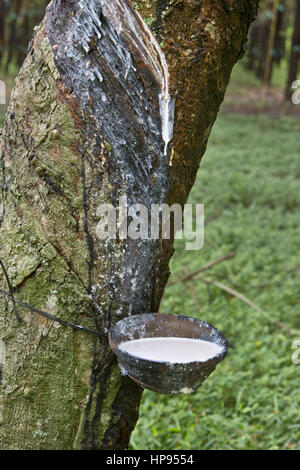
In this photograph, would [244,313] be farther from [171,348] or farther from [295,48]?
[295,48]

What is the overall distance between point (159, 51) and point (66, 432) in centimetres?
93

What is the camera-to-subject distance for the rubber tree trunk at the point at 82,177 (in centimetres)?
120

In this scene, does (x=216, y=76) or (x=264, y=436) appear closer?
→ (x=216, y=76)

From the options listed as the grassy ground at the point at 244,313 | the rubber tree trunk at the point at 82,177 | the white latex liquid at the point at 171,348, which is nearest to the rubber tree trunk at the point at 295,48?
the grassy ground at the point at 244,313

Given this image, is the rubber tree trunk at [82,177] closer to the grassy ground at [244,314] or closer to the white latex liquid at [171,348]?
the white latex liquid at [171,348]

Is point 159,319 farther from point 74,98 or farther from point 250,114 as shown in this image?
point 250,114

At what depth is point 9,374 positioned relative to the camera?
124cm

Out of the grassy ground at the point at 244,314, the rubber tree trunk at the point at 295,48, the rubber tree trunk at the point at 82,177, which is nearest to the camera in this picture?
the rubber tree trunk at the point at 82,177

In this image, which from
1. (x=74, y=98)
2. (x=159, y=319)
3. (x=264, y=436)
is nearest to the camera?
(x=74, y=98)

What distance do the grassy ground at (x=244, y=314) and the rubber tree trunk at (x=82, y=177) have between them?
1368mm

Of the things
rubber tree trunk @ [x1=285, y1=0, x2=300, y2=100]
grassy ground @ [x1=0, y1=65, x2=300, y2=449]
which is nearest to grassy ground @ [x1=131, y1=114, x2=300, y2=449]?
grassy ground @ [x1=0, y1=65, x2=300, y2=449]

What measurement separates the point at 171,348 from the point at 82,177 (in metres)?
0.46

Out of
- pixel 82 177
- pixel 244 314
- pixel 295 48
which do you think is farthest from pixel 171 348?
pixel 295 48
